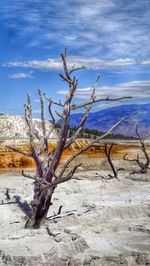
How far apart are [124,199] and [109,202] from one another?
0.79m

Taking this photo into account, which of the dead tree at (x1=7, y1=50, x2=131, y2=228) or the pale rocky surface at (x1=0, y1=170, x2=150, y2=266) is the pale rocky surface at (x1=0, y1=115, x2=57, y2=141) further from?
the dead tree at (x1=7, y1=50, x2=131, y2=228)

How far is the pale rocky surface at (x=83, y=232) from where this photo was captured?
844 centimetres

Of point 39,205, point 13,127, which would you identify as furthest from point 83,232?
point 13,127

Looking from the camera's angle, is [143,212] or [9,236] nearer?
[9,236]

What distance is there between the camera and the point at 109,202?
13352 mm

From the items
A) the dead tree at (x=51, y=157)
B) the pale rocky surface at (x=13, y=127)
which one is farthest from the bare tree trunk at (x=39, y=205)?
the pale rocky surface at (x=13, y=127)

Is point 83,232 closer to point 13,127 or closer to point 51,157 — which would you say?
point 51,157

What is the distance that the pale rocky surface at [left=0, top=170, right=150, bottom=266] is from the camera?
844 centimetres

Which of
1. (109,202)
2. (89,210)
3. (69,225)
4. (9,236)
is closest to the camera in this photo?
(9,236)

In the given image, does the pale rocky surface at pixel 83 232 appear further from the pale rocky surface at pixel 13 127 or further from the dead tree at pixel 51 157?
the pale rocky surface at pixel 13 127

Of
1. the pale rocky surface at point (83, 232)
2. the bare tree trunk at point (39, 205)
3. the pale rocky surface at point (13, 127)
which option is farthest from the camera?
the pale rocky surface at point (13, 127)

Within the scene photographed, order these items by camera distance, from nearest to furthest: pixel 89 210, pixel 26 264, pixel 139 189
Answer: pixel 26 264
pixel 89 210
pixel 139 189

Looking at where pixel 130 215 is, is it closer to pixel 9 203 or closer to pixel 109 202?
pixel 109 202

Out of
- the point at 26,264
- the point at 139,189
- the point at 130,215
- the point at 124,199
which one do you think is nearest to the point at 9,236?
the point at 26,264
